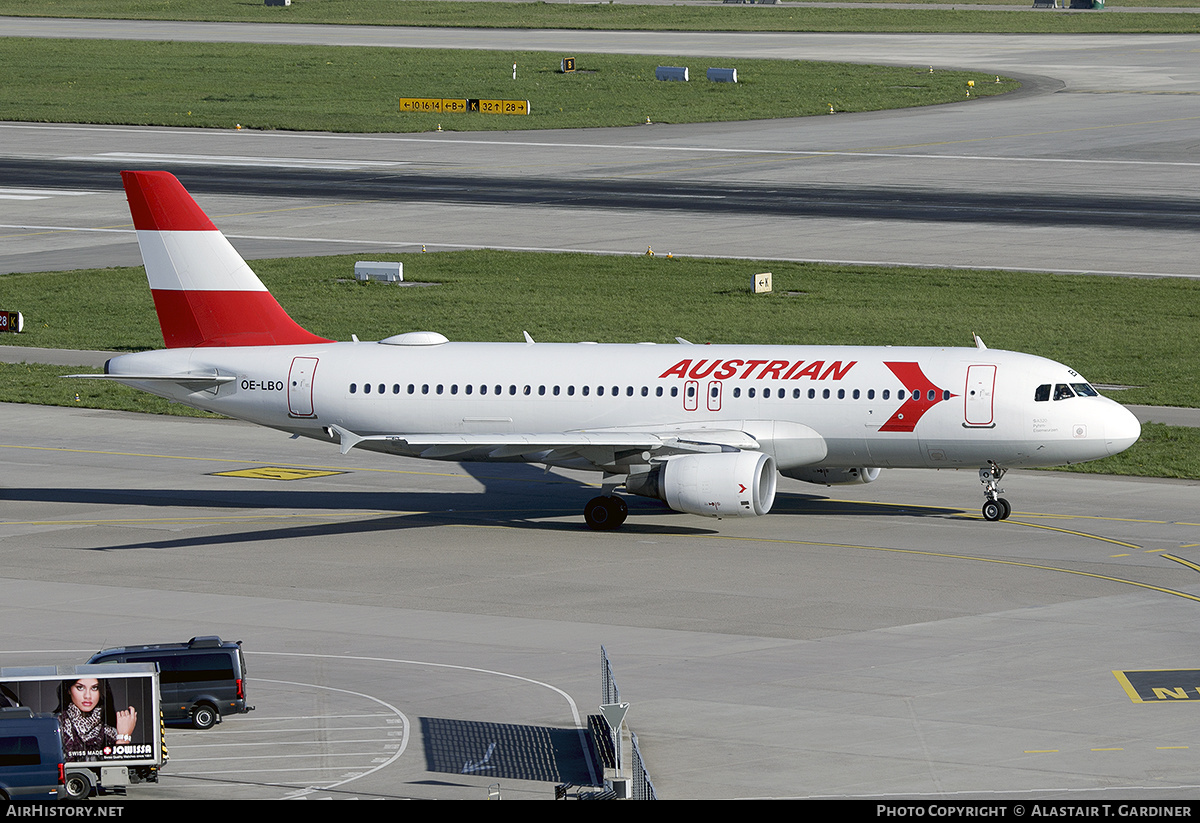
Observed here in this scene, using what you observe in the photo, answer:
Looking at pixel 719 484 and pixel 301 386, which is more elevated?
pixel 301 386

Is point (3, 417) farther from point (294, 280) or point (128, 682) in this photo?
point (128, 682)

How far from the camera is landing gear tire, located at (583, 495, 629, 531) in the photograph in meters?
43.4

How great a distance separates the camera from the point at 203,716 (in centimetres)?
2794

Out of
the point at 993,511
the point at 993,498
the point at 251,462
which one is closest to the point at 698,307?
the point at 251,462

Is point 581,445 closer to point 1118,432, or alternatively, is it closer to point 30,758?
point 1118,432

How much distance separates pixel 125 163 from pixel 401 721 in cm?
8932

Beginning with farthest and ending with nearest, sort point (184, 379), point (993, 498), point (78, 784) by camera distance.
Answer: point (184, 379) < point (993, 498) < point (78, 784)

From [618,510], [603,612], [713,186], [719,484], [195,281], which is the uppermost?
[713,186]

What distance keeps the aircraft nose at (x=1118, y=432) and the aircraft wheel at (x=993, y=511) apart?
304cm

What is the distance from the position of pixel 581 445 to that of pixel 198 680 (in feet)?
52.1

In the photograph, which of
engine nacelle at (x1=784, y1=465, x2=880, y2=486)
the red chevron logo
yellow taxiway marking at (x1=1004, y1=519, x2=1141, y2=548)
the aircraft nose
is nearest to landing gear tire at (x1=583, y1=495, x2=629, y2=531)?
engine nacelle at (x1=784, y1=465, x2=880, y2=486)

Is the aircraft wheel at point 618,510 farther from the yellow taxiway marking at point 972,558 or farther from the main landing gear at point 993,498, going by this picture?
the main landing gear at point 993,498

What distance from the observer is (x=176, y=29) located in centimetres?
19038

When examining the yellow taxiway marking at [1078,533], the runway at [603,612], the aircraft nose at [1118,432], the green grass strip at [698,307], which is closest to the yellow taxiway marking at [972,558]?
the runway at [603,612]
